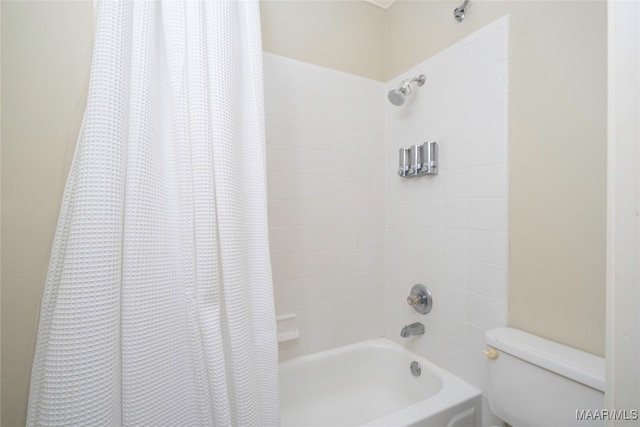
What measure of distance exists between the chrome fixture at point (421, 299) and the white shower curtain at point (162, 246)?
0.75 metres

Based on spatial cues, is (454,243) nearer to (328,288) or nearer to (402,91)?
(328,288)

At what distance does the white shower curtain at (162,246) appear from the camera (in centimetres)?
67

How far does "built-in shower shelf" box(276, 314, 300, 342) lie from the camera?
52.5 inches

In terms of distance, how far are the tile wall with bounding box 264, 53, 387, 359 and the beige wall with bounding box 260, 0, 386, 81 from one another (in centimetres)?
6

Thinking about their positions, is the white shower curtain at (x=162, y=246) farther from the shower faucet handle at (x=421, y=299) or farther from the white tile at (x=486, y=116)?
the white tile at (x=486, y=116)

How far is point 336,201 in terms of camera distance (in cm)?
147

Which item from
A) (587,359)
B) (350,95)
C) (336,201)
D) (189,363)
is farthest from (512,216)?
(189,363)

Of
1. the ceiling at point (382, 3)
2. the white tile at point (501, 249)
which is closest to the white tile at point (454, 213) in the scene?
the white tile at point (501, 249)

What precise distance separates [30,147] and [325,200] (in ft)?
3.58

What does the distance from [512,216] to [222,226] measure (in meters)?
1.00

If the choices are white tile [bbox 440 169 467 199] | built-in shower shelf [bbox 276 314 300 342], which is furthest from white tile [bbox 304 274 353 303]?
white tile [bbox 440 169 467 199]

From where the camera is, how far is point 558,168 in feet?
2.97

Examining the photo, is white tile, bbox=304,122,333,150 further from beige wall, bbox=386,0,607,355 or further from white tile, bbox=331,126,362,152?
beige wall, bbox=386,0,607,355

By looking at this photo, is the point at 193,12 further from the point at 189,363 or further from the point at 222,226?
the point at 189,363
